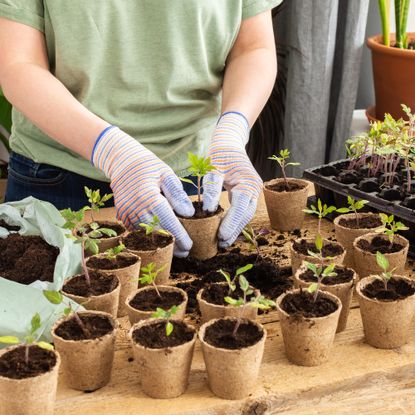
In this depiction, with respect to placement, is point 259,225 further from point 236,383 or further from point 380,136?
point 236,383

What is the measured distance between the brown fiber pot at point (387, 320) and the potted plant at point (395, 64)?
176cm

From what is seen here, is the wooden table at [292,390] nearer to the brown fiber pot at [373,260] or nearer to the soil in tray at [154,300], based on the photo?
the soil in tray at [154,300]

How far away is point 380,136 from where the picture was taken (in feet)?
5.84

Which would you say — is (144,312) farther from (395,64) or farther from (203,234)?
(395,64)

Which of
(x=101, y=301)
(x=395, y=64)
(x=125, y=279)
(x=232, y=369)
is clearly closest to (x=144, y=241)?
(x=125, y=279)

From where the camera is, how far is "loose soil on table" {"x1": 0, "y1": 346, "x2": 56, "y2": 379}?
102cm

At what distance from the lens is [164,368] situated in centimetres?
108

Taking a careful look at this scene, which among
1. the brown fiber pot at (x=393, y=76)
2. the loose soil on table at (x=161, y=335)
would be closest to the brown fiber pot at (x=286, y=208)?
the loose soil on table at (x=161, y=335)

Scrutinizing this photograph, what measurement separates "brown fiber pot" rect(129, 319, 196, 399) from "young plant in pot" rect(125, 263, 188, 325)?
0.12m

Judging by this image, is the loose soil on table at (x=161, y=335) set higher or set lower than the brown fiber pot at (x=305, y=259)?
higher

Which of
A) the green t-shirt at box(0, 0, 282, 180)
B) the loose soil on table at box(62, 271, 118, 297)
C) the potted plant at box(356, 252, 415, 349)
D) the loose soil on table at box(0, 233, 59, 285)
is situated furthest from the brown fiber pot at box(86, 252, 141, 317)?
the green t-shirt at box(0, 0, 282, 180)

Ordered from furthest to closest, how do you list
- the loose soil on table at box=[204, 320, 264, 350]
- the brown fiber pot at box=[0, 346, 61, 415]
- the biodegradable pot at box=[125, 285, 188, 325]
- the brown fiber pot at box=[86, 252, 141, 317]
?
1. the brown fiber pot at box=[86, 252, 141, 317]
2. the biodegradable pot at box=[125, 285, 188, 325]
3. the loose soil on table at box=[204, 320, 264, 350]
4. the brown fiber pot at box=[0, 346, 61, 415]

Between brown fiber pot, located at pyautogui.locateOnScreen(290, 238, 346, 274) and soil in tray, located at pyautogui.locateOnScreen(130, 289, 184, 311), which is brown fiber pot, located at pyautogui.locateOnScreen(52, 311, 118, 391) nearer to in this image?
soil in tray, located at pyautogui.locateOnScreen(130, 289, 184, 311)

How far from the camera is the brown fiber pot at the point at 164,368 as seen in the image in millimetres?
1079
